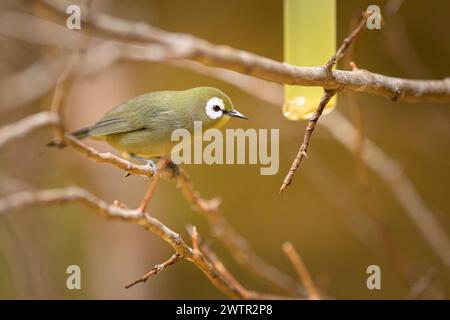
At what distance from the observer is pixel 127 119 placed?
81 centimetres

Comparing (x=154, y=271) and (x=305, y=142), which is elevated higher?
(x=305, y=142)

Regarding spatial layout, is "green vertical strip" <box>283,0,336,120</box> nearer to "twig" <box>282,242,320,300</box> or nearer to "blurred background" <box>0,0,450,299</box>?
"twig" <box>282,242,320,300</box>

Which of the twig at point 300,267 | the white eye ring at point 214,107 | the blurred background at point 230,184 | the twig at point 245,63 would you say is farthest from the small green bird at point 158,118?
the blurred background at point 230,184

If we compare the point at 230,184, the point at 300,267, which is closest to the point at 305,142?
the point at 300,267

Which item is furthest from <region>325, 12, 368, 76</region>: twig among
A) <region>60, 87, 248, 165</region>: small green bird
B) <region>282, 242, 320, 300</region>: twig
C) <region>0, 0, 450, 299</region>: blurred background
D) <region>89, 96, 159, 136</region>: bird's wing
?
<region>0, 0, 450, 299</region>: blurred background

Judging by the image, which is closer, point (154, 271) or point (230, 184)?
point (154, 271)

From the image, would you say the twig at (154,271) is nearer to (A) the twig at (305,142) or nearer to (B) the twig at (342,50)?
(A) the twig at (305,142)

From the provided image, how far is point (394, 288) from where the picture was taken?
1.54 m

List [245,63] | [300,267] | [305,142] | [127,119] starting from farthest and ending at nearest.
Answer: [300,267] → [127,119] → [305,142] → [245,63]

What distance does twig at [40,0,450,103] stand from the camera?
0.52 m

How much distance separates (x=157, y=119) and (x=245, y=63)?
27 cm

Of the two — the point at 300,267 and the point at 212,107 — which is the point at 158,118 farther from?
the point at 300,267

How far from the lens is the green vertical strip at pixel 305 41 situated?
2.66 feet
